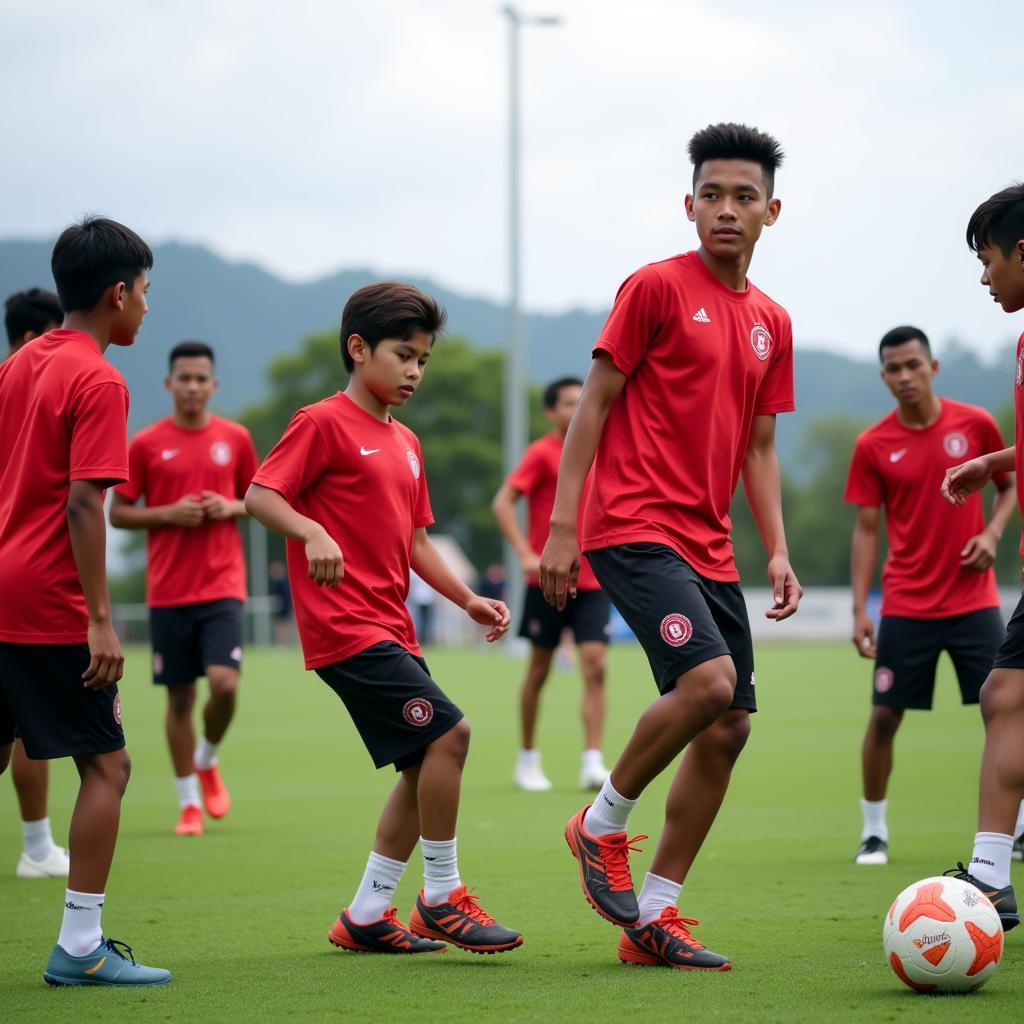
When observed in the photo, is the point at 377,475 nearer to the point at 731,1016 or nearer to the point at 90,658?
the point at 90,658

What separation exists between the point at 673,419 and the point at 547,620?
6.08 m

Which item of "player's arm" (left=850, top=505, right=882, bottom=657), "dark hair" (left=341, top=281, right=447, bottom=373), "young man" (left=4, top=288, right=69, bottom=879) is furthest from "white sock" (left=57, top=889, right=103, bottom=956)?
"player's arm" (left=850, top=505, right=882, bottom=657)

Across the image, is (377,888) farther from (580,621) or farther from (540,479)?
(540,479)

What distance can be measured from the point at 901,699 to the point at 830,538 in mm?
77334

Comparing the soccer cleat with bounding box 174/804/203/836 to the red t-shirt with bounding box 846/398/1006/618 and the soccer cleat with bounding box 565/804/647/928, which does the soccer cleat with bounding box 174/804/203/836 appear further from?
the soccer cleat with bounding box 565/804/647/928

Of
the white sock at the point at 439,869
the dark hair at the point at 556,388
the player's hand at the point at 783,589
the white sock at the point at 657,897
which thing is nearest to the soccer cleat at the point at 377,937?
the white sock at the point at 439,869

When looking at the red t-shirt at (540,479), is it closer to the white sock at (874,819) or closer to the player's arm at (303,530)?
the white sock at (874,819)

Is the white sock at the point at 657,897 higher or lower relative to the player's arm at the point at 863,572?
lower

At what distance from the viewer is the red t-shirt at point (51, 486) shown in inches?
188

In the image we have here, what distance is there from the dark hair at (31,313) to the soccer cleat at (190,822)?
3095 mm

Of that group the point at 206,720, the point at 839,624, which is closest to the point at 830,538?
the point at 839,624

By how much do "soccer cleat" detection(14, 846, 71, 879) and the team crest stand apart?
427 centimetres

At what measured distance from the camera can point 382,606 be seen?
17.5 ft

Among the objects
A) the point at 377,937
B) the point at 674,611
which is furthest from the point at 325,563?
the point at 377,937
